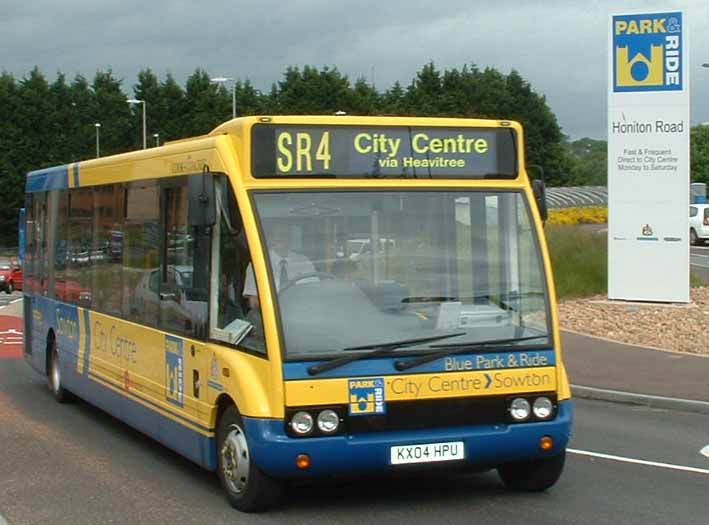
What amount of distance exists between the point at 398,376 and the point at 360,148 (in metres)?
1.59

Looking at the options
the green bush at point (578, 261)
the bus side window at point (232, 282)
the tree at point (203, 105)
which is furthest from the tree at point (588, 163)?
the bus side window at point (232, 282)

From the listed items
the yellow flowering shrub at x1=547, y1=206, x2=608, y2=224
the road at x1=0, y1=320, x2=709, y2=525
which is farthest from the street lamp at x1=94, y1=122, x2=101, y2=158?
the road at x1=0, y1=320, x2=709, y2=525

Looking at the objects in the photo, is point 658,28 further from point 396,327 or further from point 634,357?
point 396,327

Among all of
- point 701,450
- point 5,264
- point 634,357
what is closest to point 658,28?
point 634,357

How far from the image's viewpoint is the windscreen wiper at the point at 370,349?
732 centimetres

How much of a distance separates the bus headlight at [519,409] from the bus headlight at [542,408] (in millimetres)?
63

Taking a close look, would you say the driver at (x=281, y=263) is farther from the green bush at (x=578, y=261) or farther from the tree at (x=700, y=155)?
the tree at (x=700, y=155)

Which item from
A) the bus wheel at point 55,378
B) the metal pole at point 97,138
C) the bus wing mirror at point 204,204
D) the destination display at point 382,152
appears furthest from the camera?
the metal pole at point 97,138

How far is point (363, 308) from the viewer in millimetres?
7660

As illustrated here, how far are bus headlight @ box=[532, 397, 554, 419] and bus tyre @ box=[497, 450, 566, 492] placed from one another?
43 cm

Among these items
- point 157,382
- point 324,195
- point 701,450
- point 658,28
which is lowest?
point 701,450

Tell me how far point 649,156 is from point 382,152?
15378 mm

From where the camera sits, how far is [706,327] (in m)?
20.1

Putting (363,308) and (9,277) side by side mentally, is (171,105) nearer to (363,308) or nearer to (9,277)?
(9,277)
